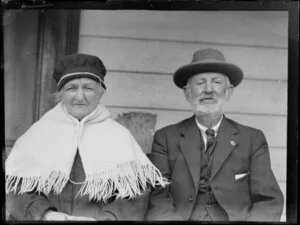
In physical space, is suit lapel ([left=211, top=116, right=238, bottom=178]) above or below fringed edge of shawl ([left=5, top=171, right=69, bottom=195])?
above

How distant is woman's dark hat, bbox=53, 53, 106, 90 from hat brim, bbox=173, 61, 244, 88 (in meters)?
0.40

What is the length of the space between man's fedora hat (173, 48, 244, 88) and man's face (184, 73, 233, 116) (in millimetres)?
A: 26

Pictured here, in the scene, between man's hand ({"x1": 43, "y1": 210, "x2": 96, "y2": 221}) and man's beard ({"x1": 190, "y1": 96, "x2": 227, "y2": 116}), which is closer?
man's hand ({"x1": 43, "y1": 210, "x2": 96, "y2": 221})

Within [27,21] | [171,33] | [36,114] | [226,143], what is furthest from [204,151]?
[27,21]

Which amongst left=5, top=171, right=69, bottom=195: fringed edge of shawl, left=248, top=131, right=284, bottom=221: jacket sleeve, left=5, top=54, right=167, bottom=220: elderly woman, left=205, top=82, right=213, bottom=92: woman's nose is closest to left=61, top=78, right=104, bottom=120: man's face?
left=5, top=54, right=167, bottom=220: elderly woman

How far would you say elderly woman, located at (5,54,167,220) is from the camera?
2746 millimetres

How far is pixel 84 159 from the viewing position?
2.77 m

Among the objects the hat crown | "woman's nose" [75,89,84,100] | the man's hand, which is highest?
the hat crown

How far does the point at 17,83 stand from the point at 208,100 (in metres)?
0.99

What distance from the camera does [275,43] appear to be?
294cm

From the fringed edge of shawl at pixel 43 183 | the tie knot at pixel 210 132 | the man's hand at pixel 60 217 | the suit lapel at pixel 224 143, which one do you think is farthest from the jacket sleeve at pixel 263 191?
the fringed edge of shawl at pixel 43 183

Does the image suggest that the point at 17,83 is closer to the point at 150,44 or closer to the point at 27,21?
the point at 27,21

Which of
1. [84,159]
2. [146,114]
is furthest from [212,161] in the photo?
[84,159]

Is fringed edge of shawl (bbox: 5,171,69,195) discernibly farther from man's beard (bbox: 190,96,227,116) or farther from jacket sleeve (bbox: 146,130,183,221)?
man's beard (bbox: 190,96,227,116)
